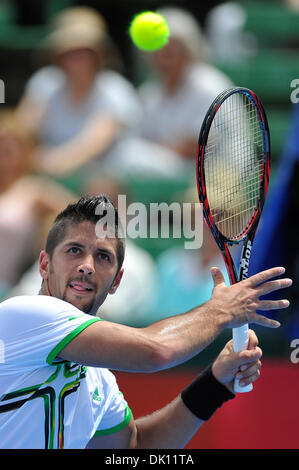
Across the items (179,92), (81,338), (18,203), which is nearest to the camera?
(81,338)

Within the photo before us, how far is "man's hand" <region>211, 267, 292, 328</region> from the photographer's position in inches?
121

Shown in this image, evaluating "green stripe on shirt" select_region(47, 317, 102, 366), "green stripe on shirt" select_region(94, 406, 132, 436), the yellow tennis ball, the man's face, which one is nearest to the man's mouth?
the man's face

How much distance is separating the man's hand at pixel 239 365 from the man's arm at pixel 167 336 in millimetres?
221

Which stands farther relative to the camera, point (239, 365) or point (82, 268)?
point (239, 365)

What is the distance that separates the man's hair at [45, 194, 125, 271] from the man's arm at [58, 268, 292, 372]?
1.57 ft

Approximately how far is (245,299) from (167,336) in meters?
0.35

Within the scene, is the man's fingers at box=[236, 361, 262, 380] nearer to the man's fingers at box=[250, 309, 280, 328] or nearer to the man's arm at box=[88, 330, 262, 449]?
the man's arm at box=[88, 330, 262, 449]

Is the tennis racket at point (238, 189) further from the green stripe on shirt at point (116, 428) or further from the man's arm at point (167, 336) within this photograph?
the green stripe on shirt at point (116, 428)

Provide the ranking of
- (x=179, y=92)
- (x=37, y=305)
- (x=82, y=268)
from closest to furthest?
(x=37, y=305)
(x=82, y=268)
(x=179, y=92)

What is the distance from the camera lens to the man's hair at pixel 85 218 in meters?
3.32

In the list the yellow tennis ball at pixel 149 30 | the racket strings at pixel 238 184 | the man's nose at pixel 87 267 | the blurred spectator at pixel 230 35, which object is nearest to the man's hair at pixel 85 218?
the man's nose at pixel 87 267

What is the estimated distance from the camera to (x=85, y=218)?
10.9 feet

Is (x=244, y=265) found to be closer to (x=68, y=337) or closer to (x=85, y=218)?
(x=85, y=218)

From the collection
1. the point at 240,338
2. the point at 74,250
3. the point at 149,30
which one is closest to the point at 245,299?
the point at 240,338
